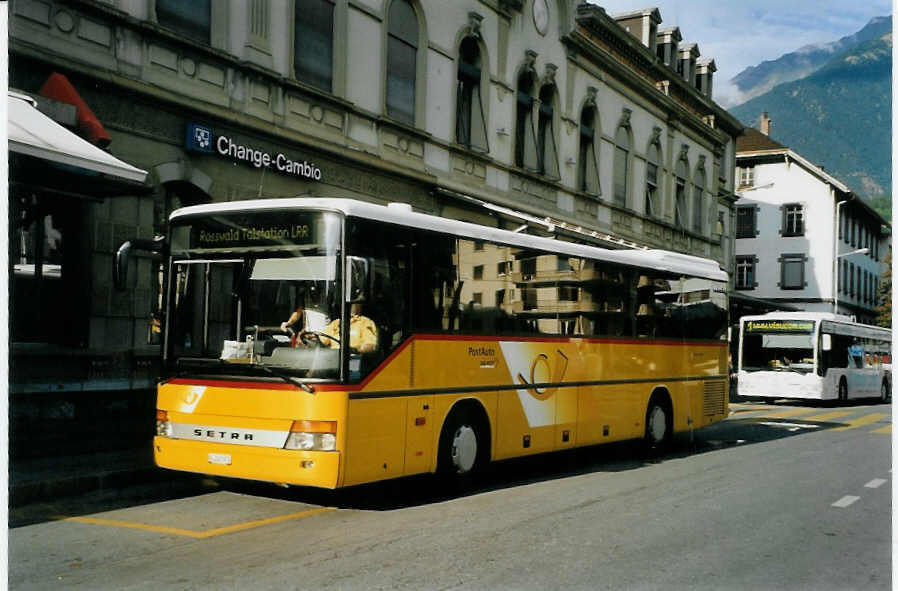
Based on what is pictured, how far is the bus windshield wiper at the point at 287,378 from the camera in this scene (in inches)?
320

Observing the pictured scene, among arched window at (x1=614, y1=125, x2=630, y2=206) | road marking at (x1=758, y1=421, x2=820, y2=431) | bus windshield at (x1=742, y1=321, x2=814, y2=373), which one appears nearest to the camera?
road marking at (x1=758, y1=421, x2=820, y2=431)

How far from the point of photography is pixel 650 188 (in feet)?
111

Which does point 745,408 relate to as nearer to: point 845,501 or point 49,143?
point 845,501

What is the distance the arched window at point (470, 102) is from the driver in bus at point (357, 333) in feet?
45.7

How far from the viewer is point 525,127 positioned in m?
25.1

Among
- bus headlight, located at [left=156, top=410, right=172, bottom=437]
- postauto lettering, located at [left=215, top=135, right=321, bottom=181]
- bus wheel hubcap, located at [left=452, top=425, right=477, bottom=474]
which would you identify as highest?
postauto lettering, located at [left=215, top=135, right=321, bottom=181]

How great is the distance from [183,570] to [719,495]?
6140 mm

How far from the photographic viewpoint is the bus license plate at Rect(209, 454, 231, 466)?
27.7 feet

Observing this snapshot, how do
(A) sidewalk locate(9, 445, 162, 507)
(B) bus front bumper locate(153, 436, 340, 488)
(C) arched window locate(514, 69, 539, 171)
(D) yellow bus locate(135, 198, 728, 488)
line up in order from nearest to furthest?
(B) bus front bumper locate(153, 436, 340, 488), (D) yellow bus locate(135, 198, 728, 488), (A) sidewalk locate(9, 445, 162, 507), (C) arched window locate(514, 69, 539, 171)

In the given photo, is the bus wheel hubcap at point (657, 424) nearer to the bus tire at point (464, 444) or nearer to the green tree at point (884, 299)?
the bus tire at point (464, 444)

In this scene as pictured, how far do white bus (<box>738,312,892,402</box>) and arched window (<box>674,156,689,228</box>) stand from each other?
7.72 meters

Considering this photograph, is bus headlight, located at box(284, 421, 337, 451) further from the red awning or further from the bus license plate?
the red awning

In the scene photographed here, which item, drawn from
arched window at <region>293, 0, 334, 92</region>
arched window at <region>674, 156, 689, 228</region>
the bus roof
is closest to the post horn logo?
the bus roof

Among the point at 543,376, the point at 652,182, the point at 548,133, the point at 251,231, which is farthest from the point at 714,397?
the point at 652,182
